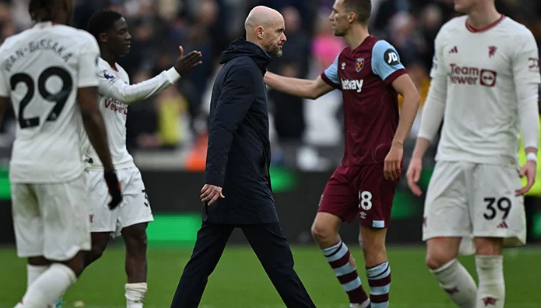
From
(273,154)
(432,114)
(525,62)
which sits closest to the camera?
(525,62)

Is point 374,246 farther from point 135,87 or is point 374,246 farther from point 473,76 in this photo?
point 135,87

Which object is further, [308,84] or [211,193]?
[308,84]

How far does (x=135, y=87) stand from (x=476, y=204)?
2.67 meters

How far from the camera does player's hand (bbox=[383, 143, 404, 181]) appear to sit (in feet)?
25.6

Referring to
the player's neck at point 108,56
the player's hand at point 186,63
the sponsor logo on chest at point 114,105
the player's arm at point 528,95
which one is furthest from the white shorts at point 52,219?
the player's arm at point 528,95

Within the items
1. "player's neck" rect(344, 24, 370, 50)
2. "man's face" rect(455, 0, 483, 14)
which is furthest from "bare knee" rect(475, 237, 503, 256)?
"player's neck" rect(344, 24, 370, 50)

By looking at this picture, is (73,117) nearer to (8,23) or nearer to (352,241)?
(352,241)

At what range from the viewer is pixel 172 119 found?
1734 cm

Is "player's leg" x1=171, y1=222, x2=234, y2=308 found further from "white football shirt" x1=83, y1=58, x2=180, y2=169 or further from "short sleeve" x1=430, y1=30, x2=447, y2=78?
"short sleeve" x1=430, y1=30, x2=447, y2=78

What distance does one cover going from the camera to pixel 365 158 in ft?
26.8

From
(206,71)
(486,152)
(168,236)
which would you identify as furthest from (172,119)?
(486,152)

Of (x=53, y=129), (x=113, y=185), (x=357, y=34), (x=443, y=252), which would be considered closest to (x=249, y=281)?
(x=357, y=34)

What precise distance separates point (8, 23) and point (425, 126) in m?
12.3

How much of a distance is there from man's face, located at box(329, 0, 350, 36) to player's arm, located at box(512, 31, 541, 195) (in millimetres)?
1617
